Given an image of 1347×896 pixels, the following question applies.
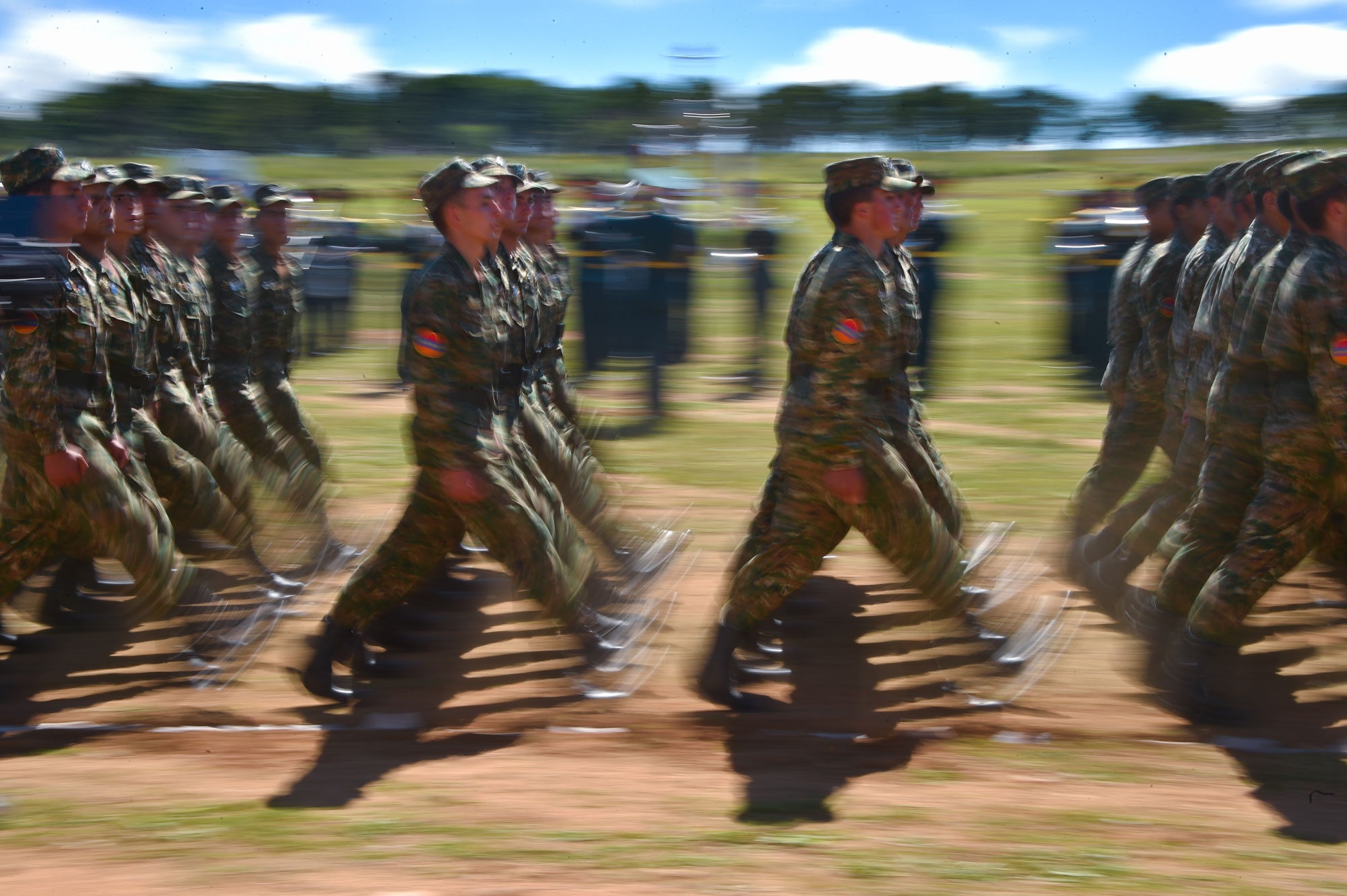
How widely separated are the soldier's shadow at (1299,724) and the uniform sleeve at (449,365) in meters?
3.06

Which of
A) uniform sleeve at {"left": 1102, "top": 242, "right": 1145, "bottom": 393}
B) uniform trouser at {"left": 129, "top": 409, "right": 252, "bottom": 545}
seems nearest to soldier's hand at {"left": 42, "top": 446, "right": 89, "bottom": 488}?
uniform trouser at {"left": 129, "top": 409, "right": 252, "bottom": 545}

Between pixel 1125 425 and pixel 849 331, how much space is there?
330 cm

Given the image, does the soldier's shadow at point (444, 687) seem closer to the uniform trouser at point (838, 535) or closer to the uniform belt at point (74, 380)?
the uniform trouser at point (838, 535)

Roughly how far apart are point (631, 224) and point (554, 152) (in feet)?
96.4

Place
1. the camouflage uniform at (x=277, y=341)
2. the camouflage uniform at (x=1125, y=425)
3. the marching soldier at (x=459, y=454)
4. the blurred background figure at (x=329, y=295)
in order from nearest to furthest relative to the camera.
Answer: the marching soldier at (x=459, y=454), the camouflage uniform at (x=1125, y=425), the camouflage uniform at (x=277, y=341), the blurred background figure at (x=329, y=295)

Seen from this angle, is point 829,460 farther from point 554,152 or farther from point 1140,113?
point 1140,113

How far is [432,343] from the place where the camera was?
17.4ft

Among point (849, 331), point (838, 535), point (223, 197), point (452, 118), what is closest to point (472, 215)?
point (849, 331)

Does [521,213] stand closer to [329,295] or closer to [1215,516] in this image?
[1215,516]

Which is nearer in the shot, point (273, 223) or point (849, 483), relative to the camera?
point (849, 483)

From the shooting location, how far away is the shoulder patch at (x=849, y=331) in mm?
5180

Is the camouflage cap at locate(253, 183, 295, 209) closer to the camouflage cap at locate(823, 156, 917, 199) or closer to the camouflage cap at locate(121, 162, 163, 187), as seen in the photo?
the camouflage cap at locate(121, 162, 163, 187)

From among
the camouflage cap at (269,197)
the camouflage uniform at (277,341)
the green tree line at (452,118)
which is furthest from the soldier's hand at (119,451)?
the green tree line at (452,118)

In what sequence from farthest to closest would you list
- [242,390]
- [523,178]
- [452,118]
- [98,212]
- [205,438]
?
1. [452,118]
2. [242,390]
3. [523,178]
4. [205,438]
5. [98,212]
